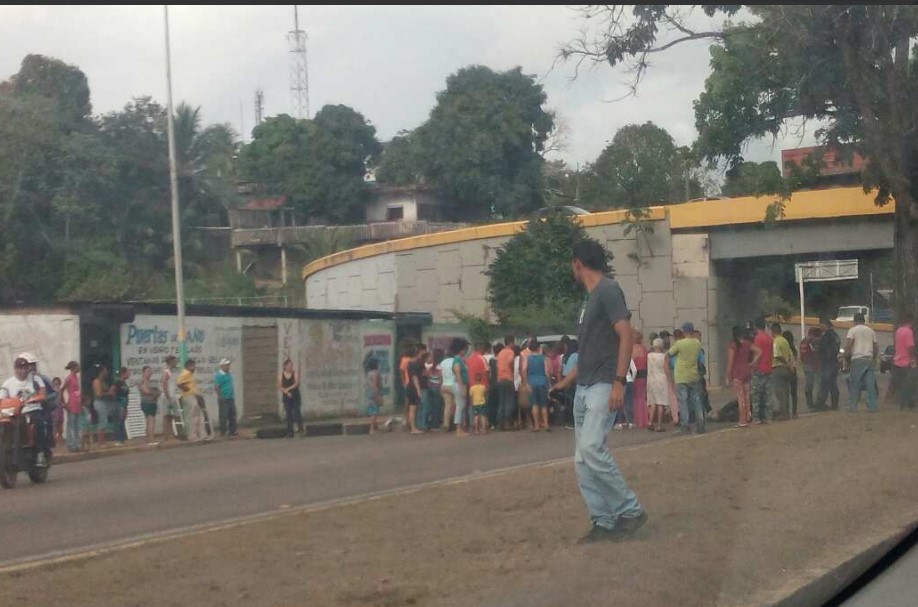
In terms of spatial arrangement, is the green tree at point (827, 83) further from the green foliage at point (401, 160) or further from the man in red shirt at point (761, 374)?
the green foliage at point (401, 160)

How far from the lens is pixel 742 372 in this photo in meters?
18.6

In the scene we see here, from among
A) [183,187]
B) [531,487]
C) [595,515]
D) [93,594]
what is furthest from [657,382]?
[183,187]

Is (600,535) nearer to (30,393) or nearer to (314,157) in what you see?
(30,393)

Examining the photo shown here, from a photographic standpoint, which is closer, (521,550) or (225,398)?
(521,550)

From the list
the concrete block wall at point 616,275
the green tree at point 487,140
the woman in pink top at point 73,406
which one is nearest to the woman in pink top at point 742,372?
the woman in pink top at point 73,406

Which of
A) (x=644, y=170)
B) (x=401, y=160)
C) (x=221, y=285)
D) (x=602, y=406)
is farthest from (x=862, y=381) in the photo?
(x=221, y=285)

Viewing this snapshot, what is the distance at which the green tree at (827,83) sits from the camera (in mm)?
18250

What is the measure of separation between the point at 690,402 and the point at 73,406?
33.9 feet

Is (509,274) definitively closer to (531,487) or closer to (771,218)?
(771,218)

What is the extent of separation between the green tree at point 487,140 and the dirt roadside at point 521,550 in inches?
958

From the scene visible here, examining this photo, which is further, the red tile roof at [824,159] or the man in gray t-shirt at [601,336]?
the red tile roof at [824,159]

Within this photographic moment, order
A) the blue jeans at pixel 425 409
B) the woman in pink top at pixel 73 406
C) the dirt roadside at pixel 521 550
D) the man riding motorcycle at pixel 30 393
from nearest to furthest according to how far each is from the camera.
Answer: the dirt roadside at pixel 521 550 → the man riding motorcycle at pixel 30 393 → the woman in pink top at pixel 73 406 → the blue jeans at pixel 425 409

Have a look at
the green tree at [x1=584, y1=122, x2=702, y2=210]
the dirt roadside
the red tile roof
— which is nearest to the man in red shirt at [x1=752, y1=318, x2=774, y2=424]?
the red tile roof

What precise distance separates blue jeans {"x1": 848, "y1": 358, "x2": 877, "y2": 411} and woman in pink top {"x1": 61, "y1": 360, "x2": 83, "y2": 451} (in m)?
12.6
